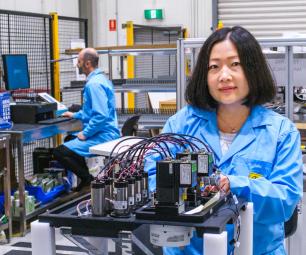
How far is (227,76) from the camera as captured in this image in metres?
1.85

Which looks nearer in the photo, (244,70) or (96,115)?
(244,70)

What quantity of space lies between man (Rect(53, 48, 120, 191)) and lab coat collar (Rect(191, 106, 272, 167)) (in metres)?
3.13

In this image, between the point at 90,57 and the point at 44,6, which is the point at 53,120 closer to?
the point at 90,57

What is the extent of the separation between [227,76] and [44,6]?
6.48 m

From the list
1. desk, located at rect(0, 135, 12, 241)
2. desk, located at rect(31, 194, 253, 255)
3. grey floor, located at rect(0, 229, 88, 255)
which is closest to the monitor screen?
desk, located at rect(0, 135, 12, 241)

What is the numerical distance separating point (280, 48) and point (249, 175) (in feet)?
7.93

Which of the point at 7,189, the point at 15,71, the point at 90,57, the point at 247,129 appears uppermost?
the point at 90,57

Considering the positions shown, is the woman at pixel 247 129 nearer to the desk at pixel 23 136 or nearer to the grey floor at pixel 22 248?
the grey floor at pixel 22 248

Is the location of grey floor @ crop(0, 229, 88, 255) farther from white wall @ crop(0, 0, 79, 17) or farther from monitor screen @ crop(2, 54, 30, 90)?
white wall @ crop(0, 0, 79, 17)

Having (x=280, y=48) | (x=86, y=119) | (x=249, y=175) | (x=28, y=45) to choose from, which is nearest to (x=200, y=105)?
Result: (x=249, y=175)

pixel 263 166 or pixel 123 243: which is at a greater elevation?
pixel 263 166

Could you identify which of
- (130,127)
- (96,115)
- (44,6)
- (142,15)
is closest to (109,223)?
(130,127)

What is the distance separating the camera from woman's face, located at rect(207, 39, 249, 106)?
186 cm

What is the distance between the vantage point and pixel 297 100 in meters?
4.23
